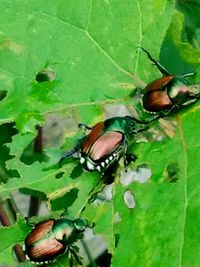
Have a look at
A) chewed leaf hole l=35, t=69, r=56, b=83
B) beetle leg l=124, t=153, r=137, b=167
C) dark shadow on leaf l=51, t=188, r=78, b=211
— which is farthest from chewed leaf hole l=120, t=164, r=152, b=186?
chewed leaf hole l=35, t=69, r=56, b=83

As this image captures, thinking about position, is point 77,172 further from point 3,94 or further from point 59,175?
point 3,94

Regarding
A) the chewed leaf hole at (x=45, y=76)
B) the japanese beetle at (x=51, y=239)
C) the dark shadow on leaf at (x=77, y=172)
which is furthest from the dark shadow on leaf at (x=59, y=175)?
the chewed leaf hole at (x=45, y=76)

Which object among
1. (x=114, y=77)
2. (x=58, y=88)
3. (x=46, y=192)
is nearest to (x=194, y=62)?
(x=114, y=77)

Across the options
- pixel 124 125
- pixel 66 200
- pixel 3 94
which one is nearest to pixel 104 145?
pixel 124 125

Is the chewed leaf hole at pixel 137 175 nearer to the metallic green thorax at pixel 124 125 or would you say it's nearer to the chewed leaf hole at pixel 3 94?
the metallic green thorax at pixel 124 125

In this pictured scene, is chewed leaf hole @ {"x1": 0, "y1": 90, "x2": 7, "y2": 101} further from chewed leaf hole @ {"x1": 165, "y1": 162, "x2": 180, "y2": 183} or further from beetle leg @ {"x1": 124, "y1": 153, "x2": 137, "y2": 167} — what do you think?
chewed leaf hole @ {"x1": 165, "y1": 162, "x2": 180, "y2": 183}

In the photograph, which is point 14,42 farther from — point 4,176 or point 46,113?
point 4,176
